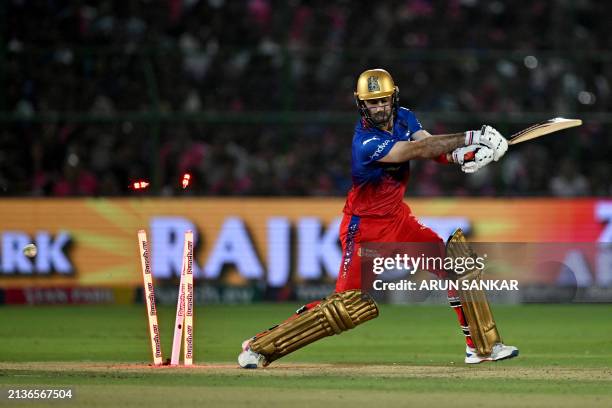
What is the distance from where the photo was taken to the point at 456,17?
74.8 ft

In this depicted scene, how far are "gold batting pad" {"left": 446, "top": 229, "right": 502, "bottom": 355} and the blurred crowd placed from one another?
8.81m

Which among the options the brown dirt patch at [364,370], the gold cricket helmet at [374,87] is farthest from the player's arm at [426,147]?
the brown dirt patch at [364,370]

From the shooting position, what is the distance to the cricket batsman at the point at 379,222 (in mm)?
10656

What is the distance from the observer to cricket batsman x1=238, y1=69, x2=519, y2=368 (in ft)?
35.0

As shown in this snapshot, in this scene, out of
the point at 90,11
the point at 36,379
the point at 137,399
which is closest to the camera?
the point at 137,399

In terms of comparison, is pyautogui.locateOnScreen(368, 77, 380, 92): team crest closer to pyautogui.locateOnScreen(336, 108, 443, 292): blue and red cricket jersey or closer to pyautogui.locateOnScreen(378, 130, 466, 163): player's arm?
pyautogui.locateOnScreen(336, 108, 443, 292): blue and red cricket jersey

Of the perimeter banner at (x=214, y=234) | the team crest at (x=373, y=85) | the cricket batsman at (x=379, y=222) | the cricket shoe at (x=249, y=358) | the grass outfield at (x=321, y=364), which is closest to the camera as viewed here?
the grass outfield at (x=321, y=364)

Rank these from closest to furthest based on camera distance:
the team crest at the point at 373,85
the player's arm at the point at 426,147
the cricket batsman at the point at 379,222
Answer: the player's arm at the point at 426,147, the cricket batsman at the point at 379,222, the team crest at the point at 373,85

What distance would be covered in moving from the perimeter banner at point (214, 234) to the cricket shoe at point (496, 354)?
863 cm

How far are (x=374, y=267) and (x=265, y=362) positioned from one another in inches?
49.5

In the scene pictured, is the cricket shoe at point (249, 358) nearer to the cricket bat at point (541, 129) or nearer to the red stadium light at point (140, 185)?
the red stadium light at point (140, 185)

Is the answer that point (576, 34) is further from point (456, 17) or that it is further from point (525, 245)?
point (525, 245)

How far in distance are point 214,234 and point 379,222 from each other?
366 inches

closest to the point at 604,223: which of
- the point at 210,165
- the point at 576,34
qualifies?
the point at 576,34
